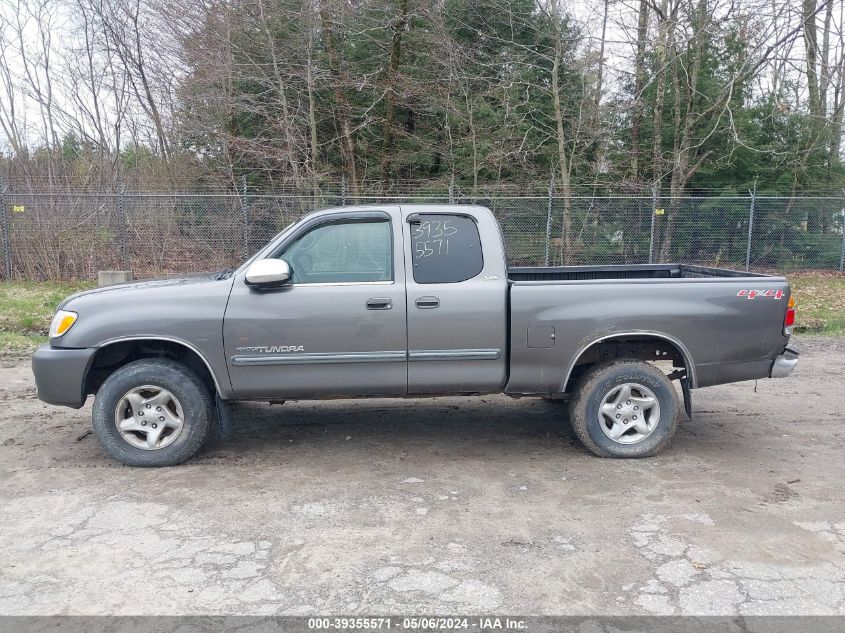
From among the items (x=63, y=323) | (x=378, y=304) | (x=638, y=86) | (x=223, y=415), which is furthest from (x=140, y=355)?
(x=638, y=86)

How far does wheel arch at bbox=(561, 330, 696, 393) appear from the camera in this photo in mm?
5180

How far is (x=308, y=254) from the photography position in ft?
17.2

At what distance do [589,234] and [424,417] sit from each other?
11.3 metres

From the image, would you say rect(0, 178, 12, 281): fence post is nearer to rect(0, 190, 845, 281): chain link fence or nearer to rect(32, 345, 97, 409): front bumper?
rect(0, 190, 845, 281): chain link fence

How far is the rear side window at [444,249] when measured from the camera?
5.23 metres

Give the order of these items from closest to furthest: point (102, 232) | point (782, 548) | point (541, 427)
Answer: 1. point (782, 548)
2. point (541, 427)
3. point (102, 232)

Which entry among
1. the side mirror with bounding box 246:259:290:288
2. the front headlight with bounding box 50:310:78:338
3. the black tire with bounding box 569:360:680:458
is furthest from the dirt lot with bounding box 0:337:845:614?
the side mirror with bounding box 246:259:290:288

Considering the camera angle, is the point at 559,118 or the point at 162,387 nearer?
the point at 162,387

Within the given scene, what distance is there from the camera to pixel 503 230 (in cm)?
1650

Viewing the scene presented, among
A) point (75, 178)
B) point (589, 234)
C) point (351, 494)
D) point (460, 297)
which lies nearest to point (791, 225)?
point (589, 234)

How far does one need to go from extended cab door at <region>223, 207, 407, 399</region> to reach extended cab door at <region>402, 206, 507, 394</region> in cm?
12

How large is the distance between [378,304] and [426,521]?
1.64 metres

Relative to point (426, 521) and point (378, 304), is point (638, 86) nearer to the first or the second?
point (378, 304)

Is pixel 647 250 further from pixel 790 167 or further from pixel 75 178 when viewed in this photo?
pixel 75 178
